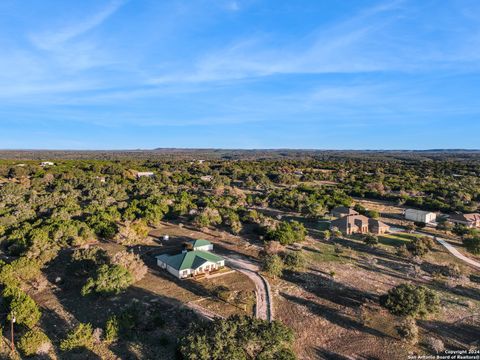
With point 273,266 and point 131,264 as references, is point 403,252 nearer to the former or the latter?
point 273,266

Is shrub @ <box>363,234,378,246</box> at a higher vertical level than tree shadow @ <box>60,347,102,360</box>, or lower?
higher

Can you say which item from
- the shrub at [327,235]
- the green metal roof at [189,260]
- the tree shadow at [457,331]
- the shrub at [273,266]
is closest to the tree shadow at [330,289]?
the shrub at [273,266]

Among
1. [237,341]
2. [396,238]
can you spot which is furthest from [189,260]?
[396,238]

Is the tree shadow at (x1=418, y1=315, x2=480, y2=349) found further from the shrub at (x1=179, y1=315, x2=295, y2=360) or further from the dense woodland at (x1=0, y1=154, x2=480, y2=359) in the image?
the dense woodland at (x1=0, y1=154, x2=480, y2=359)

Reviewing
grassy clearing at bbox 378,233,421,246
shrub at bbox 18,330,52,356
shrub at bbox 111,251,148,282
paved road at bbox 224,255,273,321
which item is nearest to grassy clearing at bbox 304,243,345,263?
paved road at bbox 224,255,273,321

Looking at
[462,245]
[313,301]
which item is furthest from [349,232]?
[313,301]
